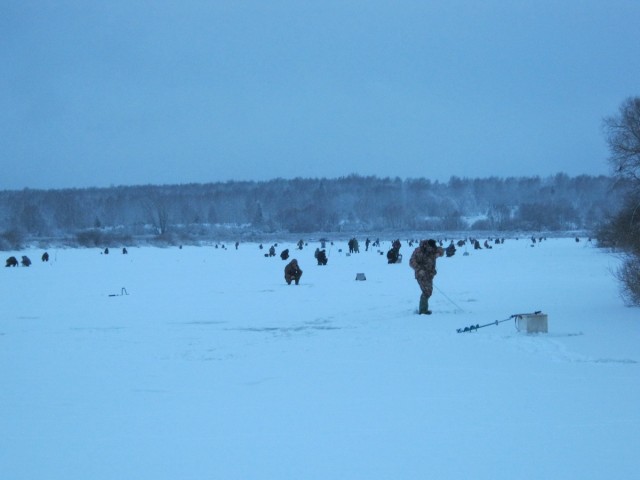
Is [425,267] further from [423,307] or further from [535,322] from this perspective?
[535,322]

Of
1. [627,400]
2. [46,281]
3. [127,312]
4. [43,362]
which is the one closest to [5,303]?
[127,312]

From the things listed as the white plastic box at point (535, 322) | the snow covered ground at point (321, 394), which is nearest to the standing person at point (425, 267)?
the snow covered ground at point (321, 394)

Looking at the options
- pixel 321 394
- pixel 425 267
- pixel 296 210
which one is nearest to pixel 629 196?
pixel 425 267

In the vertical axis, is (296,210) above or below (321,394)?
above

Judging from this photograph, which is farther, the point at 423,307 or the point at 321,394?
the point at 423,307

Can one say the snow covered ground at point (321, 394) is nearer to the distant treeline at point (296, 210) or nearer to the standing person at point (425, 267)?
the standing person at point (425, 267)

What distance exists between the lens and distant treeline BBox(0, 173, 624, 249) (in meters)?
132

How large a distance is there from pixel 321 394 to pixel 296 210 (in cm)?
13207

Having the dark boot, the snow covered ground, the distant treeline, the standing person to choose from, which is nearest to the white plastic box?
the snow covered ground

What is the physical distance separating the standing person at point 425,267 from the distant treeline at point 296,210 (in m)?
103

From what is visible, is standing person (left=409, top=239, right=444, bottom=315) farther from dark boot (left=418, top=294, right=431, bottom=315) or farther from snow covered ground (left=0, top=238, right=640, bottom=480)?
snow covered ground (left=0, top=238, right=640, bottom=480)

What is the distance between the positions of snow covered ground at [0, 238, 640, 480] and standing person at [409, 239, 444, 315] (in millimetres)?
440

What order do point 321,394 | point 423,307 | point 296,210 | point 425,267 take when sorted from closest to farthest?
point 321,394 < point 425,267 < point 423,307 < point 296,210

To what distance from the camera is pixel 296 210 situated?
5492 inches
